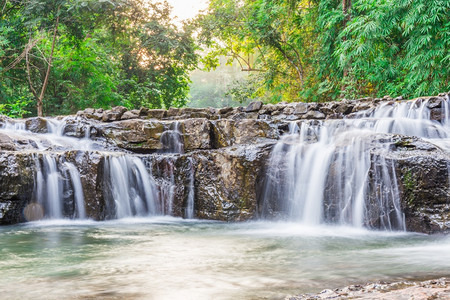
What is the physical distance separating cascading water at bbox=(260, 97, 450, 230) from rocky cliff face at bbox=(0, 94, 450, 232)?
0.03 metres

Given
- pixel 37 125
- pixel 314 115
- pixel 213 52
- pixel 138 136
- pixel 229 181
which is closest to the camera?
pixel 229 181

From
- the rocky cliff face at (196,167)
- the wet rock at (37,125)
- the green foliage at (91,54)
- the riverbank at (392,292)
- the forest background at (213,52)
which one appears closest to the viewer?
the riverbank at (392,292)

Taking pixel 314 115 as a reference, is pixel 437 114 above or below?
below

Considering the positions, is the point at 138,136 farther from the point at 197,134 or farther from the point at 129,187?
the point at 129,187

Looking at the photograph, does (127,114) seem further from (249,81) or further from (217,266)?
(249,81)

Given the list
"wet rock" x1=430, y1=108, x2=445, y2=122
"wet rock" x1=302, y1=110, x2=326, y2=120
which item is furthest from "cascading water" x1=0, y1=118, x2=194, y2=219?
"wet rock" x1=430, y1=108, x2=445, y2=122

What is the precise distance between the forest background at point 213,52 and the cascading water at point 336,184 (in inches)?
237

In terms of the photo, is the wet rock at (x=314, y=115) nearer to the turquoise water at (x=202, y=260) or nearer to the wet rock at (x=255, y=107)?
the wet rock at (x=255, y=107)

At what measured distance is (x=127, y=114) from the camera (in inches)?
411

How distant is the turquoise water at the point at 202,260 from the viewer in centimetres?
241

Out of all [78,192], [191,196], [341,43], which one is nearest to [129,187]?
[78,192]

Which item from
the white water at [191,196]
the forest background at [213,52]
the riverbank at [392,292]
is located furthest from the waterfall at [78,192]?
the forest background at [213,52]

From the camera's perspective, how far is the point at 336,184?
562 cm

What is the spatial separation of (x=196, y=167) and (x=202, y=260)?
327 cm
